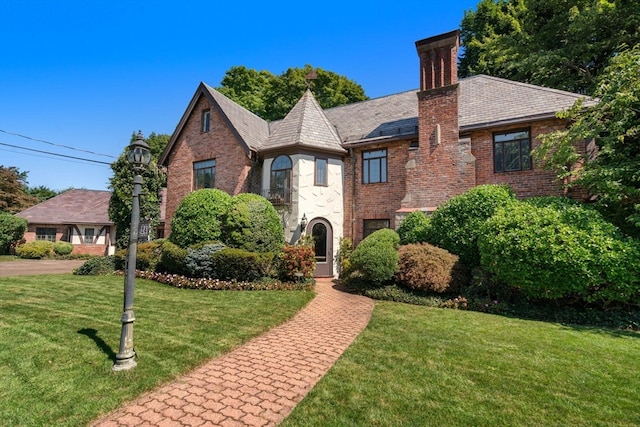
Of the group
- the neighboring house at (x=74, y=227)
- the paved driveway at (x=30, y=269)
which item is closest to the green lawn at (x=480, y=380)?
the paved driveway at (x=30, y=269)

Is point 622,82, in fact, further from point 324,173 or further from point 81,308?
point 81,308

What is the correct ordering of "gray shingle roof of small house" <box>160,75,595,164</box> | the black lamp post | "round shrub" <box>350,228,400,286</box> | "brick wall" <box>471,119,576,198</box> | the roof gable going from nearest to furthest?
the black lamp post → "round shrub" <box>350,228,400,286</box> → "brick wall" <box>471,119,576,198</box> → "gray shingle roof of small house" <box>160,75,595,164</box> → the roof gable

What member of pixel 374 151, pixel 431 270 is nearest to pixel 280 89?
pixel 374 151

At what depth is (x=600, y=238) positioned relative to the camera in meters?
7.14

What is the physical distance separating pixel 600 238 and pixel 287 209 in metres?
10.8

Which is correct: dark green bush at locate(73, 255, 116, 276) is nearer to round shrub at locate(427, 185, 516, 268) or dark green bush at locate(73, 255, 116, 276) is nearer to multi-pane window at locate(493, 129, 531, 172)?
round shrub at locate(427, 185, 516, 268)

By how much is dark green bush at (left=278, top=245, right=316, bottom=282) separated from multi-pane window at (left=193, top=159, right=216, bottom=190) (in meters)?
7.88

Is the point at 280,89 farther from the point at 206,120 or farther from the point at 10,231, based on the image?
the point at 10,231

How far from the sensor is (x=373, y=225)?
1432 centimetres

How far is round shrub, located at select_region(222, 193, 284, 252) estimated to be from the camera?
11672 mm

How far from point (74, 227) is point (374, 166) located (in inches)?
1067

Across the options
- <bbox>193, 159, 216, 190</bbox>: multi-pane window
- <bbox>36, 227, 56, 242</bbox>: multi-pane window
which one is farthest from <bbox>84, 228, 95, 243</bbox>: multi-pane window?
<bbox>193, 159, 216, 190</bbox>: multi-pane window

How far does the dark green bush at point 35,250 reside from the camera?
2373 cm

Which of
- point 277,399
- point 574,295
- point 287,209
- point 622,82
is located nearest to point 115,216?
point 287,209
